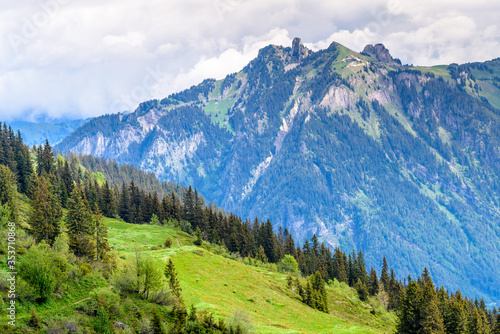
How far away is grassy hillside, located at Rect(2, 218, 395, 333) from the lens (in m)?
41.7

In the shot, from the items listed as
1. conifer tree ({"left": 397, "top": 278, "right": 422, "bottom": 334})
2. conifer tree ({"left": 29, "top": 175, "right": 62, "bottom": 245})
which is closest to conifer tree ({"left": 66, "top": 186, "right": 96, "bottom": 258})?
conifer tree ({"left": 29, "top": 175, "right": 62, "bottom": 245})

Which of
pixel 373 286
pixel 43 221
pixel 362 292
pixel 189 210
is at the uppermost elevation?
pixel 189 210

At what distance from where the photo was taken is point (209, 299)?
6322 centimetres

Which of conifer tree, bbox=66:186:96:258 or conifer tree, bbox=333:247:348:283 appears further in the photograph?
conifer tree, bbox=333:247:348:283

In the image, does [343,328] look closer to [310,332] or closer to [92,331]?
[310,332]

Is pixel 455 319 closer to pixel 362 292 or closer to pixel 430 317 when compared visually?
pixel 430 317

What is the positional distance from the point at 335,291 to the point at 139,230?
6741 cm

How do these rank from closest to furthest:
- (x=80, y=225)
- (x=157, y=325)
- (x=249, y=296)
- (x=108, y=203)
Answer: (x=157, y=325) < (x=80, y=225) < (x=249, y=296) < (x=108, y=203)

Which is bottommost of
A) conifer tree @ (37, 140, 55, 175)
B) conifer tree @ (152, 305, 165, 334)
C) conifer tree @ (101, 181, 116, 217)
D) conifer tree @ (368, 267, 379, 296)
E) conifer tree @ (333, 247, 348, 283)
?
conifer tree @ (152, 305, 165, 334)

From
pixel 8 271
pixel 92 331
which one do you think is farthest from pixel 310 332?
pixel 8 271

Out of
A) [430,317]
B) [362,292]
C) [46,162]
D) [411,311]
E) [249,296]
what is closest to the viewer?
[430,317]

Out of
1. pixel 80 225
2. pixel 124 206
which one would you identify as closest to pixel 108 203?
pixel 124 206

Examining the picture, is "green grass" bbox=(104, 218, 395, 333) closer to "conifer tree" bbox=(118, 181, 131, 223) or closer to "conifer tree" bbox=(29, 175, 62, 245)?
"conifer tree" bbox=(29, 175, 62, 245)

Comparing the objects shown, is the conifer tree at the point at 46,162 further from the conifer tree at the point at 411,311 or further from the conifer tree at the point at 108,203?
the conifer tree at the point at 411,311
